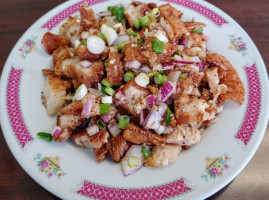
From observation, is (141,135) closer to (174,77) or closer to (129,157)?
(129,157)

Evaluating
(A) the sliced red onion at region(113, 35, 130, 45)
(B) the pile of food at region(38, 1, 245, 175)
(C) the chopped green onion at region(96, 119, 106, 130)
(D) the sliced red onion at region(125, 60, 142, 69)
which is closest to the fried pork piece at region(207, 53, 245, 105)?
(B) the pile of food at region(38, 1, 245, 175)

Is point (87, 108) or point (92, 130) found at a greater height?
point (87, 108)

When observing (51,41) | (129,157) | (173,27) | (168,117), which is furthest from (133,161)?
(51,41)

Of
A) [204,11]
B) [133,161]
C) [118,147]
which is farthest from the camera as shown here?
[204,11]

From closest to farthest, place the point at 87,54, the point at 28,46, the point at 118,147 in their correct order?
the point at 118,147
the point at 87,54
the point at 28,46

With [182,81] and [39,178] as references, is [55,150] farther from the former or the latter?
[182,81]

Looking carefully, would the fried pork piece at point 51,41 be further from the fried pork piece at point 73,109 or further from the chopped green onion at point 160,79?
the chopped green onion at point 160,79

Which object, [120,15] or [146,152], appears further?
[120,15]

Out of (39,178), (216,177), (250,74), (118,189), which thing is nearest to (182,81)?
(250,74)
